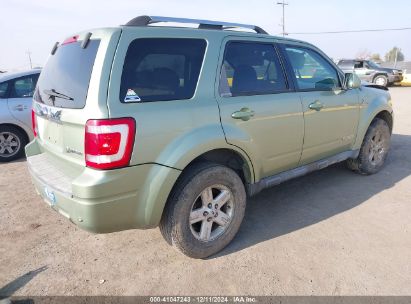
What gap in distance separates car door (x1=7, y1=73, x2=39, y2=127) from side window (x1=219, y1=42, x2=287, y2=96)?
14.8 ft

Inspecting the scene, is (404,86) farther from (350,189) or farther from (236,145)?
(236,145)

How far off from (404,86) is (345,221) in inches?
805

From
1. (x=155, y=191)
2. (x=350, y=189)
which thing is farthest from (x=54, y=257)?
(x=350, y=189)

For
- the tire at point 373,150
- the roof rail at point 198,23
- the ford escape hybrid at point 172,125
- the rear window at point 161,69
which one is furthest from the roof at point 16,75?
the tire at point 373,150

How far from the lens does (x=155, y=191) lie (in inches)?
94.1

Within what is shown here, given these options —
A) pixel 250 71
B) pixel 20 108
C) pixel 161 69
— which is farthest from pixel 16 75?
pixel 250 71

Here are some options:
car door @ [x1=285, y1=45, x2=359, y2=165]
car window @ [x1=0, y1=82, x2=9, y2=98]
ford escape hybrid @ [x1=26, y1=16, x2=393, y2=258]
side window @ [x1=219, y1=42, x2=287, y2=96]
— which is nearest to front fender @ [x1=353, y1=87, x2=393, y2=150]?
car door @ [x1=285, y1=45, x2=359, y2=165]

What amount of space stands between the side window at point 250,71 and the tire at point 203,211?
723mm

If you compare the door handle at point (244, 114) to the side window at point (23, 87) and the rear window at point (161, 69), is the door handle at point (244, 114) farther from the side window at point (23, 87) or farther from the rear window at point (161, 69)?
the side window at point (23, 87)

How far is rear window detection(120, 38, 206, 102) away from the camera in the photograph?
7.48 ft

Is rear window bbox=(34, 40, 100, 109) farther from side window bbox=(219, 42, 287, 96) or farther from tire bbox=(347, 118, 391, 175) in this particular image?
tire bbox=(347, 118, 391, 175)

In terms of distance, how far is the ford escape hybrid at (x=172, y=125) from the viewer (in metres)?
2.21

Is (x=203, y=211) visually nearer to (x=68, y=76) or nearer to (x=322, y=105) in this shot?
(x=68, y=76)

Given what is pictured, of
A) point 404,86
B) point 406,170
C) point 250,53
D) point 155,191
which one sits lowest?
point 404,86
